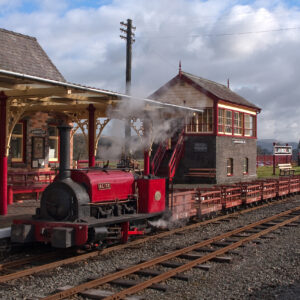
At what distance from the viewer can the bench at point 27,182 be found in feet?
40.0

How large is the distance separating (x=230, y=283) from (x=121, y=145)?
26.1ft

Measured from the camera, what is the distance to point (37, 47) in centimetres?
1622

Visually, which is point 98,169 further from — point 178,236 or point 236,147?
point 236,147

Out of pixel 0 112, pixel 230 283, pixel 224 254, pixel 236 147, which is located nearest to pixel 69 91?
pixel 0 112

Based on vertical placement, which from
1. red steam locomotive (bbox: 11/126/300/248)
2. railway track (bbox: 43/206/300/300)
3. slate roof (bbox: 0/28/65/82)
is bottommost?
railway track (bbox: 43/206/300/300)

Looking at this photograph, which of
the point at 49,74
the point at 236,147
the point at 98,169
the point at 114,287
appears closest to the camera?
the point at 114,287

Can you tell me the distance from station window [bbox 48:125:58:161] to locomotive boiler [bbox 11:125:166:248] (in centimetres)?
719

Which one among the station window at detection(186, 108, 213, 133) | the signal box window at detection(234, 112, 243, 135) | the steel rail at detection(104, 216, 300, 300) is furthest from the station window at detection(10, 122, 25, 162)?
the signal box window at detection(234, 112, 243, 135)

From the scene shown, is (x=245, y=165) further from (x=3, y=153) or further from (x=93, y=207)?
(x=93, y=207)

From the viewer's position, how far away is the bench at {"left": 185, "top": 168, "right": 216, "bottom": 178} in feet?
65.4

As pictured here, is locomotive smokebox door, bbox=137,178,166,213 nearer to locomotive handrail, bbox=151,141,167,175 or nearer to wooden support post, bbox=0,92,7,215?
wooden support post, bbox=0,92,7,215

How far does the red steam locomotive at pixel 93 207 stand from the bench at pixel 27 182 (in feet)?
14.7

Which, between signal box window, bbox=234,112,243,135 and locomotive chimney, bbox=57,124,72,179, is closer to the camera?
locomotive chimney, bbox=57,124,72,179

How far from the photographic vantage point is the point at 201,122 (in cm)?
2061
